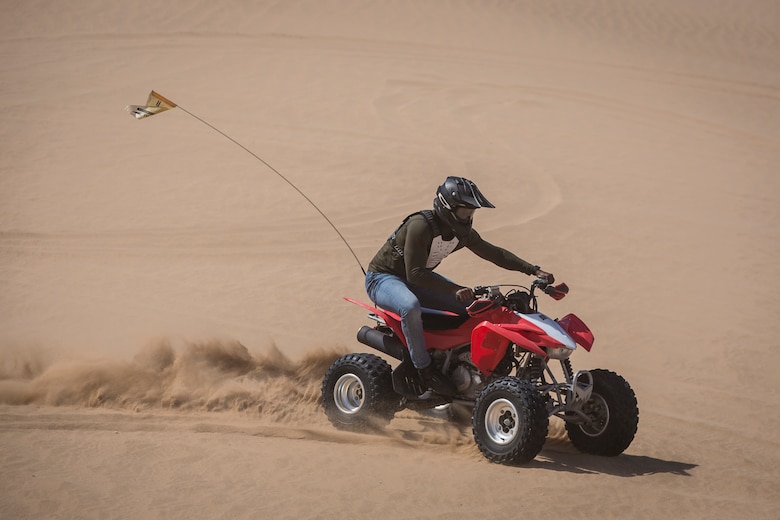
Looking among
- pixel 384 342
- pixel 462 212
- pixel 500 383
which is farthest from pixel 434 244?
pixel 500 383

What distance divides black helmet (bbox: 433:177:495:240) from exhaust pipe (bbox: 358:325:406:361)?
1.07 metres

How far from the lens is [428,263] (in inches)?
293

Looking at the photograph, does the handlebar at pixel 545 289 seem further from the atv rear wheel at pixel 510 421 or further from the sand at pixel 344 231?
the sand at pixel 344 231

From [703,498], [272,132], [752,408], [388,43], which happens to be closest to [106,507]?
[703,498]

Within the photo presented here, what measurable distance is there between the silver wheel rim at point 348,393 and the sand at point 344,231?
290 mm

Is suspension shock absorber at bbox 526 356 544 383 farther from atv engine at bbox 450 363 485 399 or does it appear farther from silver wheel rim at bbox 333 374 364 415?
silver wheel rim at bbox 333 374 364 415

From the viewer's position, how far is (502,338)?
7.00 meters

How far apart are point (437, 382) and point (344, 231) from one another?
7.15 m

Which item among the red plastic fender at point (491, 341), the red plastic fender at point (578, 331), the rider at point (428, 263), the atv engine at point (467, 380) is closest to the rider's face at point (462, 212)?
the rider at point (428, 263)

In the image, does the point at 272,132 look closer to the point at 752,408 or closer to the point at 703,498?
the point at 752,408

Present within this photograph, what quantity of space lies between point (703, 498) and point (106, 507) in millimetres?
3798

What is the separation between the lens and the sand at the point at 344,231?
257 inches

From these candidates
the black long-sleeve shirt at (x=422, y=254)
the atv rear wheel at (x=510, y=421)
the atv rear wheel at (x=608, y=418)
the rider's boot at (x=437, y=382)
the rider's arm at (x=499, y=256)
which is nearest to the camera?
the atv rear wheel at (x=510, y=421)

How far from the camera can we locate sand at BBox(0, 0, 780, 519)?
652 cm
